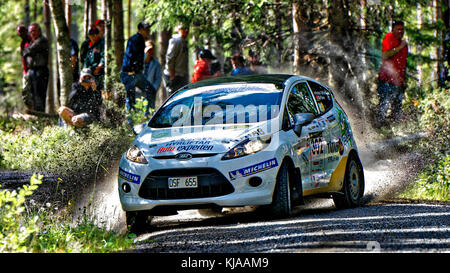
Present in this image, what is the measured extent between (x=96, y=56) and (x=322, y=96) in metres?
7.47

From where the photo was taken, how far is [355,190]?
11.2m

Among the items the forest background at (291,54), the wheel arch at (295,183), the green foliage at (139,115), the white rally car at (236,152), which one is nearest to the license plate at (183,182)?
the white rally car at (236,152)

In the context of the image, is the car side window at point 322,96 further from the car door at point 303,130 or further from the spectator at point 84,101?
the spectator at point 84,101

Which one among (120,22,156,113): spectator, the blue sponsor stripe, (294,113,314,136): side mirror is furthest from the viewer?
(120,22,156,113): spectator

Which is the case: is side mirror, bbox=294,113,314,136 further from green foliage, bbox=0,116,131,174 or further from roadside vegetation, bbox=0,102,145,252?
green foliage, bbox=0,116,131,174

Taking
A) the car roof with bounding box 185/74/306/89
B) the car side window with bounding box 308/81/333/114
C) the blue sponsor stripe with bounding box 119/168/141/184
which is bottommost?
the blue sponsor stripe with bounding box 119/168/141/184

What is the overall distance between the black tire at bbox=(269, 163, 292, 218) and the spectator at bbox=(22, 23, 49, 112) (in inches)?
466

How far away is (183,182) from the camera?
8.66 meters

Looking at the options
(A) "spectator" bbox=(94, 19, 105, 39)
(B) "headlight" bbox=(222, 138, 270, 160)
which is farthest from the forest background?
(B) "headlight" bbox=(222, 138, 270, 160)

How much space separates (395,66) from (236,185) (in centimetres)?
907

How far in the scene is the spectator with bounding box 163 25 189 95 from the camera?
59.6 ft

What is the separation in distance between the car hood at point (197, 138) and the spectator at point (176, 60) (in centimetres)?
884

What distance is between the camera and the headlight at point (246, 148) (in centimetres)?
866
